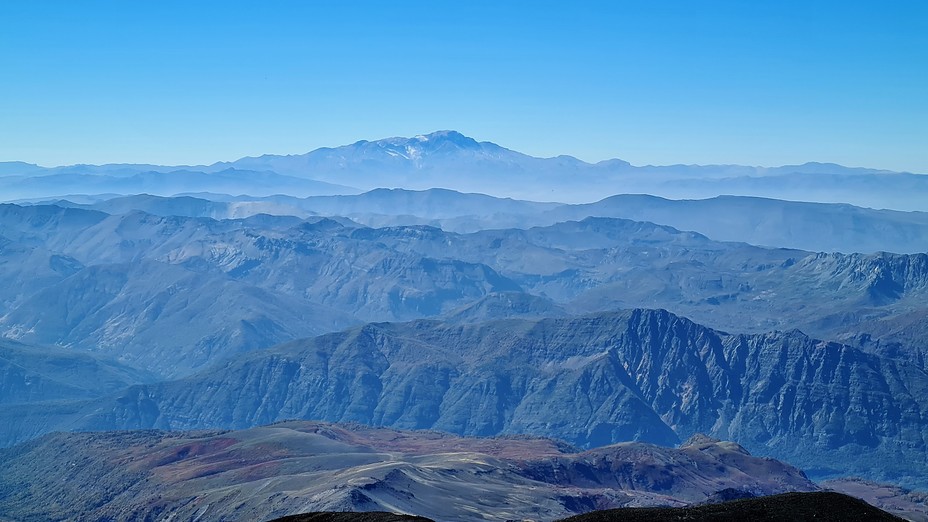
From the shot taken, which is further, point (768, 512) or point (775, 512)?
point (768, 512)

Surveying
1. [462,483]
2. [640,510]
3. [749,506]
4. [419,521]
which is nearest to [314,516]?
[419,521]

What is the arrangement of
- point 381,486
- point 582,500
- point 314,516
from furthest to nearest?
point 582,500
point 381,486
point 314,516

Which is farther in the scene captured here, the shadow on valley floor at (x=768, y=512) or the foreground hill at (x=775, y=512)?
the shadow on valley floor at (x=768, y=512)

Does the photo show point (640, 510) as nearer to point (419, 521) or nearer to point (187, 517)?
point (419, 521)

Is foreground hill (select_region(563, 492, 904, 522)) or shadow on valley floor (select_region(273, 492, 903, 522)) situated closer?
foreground hill (select_region(563, 492, 904, 522))

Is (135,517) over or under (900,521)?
under

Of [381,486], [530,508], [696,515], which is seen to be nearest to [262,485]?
[381,486]

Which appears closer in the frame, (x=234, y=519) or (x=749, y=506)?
(x=749, y=506)

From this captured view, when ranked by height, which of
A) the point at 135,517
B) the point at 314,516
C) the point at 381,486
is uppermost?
the point at 314,516

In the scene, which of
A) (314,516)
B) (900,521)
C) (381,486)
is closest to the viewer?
(900,521)
